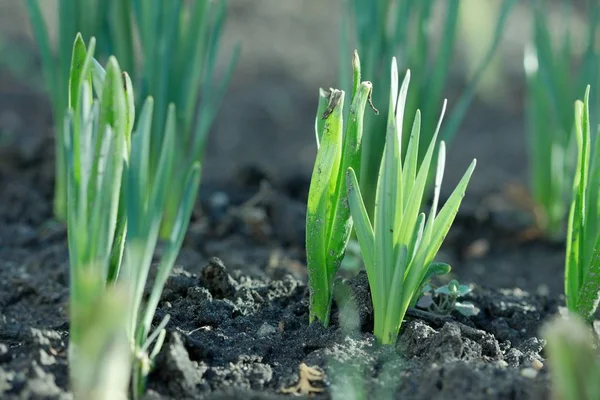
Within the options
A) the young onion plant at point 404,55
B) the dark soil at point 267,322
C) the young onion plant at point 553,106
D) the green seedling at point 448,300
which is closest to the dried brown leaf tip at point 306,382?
the dark soil at point 267,322

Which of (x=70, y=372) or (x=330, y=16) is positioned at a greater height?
(x=70, y=372)

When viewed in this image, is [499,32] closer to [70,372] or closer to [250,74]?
[70,372]

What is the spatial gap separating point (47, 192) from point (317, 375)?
1.75 metres

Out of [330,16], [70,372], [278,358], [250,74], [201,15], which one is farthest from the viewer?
[330,16]

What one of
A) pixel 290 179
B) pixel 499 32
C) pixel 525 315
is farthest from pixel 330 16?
pixel 525 315

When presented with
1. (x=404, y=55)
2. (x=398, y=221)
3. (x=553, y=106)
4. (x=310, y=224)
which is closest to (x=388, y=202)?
(x=398, y=221)

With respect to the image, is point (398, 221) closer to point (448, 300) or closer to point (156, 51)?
point (448, 300)

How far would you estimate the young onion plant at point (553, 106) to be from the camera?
2.64 metres

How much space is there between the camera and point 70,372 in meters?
1.36

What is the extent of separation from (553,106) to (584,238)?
108 cm

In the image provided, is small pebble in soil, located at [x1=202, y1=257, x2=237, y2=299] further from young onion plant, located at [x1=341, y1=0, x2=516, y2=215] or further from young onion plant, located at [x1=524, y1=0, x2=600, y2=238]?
young onion plant, located at [x1=524, y1=0, x2=600, y2=238]

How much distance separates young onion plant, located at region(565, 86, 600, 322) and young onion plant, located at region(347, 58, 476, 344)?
33 cm

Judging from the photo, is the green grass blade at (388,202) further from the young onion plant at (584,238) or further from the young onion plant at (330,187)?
the young onion plant at (584,238)

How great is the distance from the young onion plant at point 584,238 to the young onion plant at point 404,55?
27.2 inches
